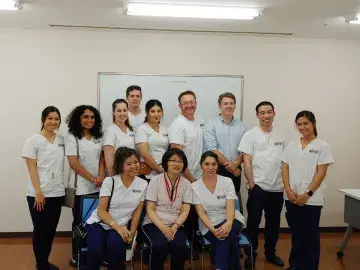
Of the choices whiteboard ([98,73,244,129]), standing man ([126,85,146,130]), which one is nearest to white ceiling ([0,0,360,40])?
whiteboard ([98,73,244,129])

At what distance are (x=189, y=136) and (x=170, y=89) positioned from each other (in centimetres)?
106

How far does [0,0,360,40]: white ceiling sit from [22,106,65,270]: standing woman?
1024mm

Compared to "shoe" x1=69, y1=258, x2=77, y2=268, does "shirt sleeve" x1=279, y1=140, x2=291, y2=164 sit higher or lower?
higher

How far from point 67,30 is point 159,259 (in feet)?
9.60

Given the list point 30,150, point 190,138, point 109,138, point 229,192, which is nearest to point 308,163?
point 229,192

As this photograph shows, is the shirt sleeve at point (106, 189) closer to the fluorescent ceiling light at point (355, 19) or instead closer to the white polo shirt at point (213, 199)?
the white polo shirt at point (213, 199)

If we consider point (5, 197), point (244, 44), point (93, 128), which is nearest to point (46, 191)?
point (93, 128)

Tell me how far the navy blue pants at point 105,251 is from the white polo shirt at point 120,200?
0.14 m

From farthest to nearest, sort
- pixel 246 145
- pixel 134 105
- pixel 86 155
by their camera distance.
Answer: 1. pixel 134 105
2. pixel 246 145
3. pixel 86 155

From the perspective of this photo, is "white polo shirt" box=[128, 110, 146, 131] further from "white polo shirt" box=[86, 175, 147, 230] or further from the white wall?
"white polo shirt" box=[86, 175, 147, 230]

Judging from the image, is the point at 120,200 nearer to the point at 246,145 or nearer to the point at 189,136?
the point at 189,136

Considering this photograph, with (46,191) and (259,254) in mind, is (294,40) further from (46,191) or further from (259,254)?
(46,191)

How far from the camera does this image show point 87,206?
3607mm

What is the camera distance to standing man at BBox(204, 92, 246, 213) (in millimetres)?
4035
